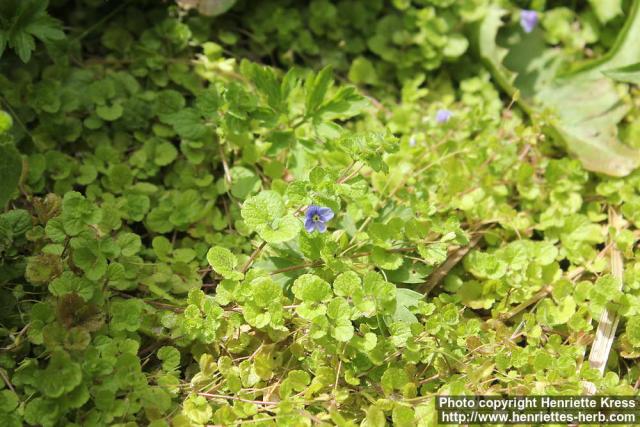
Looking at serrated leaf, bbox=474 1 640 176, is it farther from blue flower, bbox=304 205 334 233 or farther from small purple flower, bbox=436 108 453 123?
blue flower, bbox=304 205 334 233

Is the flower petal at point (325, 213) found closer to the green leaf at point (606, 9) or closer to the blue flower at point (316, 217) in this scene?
the blue flower at point (316, 217)

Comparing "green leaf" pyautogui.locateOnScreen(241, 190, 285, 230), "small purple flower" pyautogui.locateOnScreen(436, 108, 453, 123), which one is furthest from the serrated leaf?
"green leaf" pyautogui.locateOnScreen(241, 190, 285, 230)

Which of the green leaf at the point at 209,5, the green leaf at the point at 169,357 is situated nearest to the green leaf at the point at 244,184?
the green leaf at the point at 169,357

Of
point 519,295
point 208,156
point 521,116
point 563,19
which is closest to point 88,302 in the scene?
point 208,156

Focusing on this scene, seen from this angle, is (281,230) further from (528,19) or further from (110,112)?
(528,19)

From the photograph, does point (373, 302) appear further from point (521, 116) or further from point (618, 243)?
point (521, 116)

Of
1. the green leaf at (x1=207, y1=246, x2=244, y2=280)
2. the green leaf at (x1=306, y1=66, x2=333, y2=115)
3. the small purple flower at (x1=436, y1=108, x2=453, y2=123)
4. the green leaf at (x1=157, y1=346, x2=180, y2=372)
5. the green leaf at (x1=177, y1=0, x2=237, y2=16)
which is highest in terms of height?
the green leaf at (x1=177, y1=0, x2=237, y2=16)

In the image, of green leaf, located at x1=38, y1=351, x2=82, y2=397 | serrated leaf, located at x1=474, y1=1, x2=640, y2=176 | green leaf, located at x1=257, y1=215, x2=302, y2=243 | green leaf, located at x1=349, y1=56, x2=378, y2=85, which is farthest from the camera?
green leaf, located at x1=349, y1=56, x2=378, y2=85
